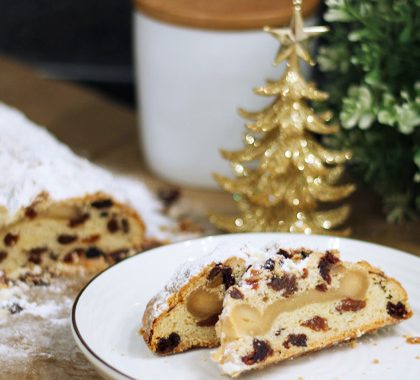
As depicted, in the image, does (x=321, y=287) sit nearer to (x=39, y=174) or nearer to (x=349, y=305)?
(x=349, y=305)

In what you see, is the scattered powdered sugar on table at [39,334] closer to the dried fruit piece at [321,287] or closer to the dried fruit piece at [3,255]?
the dried fruit piece at [3,255]

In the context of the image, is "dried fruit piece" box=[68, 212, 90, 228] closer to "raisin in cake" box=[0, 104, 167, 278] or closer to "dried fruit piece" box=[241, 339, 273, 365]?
"raisin in cake" box=[0, 104, 167, 278]

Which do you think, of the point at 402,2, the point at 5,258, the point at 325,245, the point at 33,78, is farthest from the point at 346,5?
the point at 33,78

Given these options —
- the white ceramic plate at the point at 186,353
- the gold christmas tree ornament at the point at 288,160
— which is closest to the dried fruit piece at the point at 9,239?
the white ceramic plate at the point at 186,353

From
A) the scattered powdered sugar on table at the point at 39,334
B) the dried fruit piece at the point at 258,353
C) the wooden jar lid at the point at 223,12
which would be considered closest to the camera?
the dried fruit piece at the point at 258,353

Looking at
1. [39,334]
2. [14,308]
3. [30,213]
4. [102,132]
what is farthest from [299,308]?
[102,132]

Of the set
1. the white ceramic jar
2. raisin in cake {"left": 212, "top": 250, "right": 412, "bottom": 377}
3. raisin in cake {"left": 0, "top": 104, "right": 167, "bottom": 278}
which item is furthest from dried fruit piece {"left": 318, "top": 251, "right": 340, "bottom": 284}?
the white ceramic jar

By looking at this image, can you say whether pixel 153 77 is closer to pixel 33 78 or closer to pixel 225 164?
pixel 225 164
